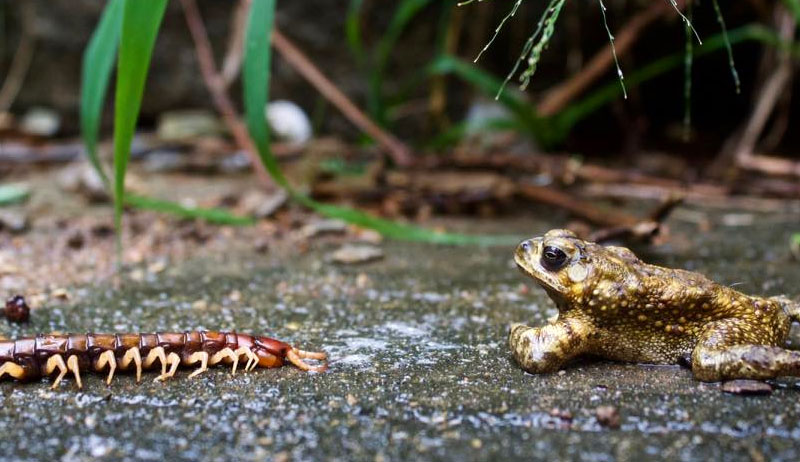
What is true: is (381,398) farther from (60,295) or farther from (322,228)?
(322,228)

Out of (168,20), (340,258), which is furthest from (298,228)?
(168,20)

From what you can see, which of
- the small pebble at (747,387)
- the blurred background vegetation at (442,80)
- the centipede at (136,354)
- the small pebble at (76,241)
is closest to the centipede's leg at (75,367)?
A: the centipede at (136,354)

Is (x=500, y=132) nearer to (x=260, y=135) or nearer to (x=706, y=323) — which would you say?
(x=260, y=135)

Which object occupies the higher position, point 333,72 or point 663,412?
point 333,72

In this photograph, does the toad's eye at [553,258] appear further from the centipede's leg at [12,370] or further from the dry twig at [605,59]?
the dry twig at [605,59]

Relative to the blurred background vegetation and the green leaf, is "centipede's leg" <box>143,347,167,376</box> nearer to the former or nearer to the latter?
the green leaf

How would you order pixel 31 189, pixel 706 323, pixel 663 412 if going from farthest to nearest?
pixel 31 189 < pixel 706 323 < pixel 663 412
